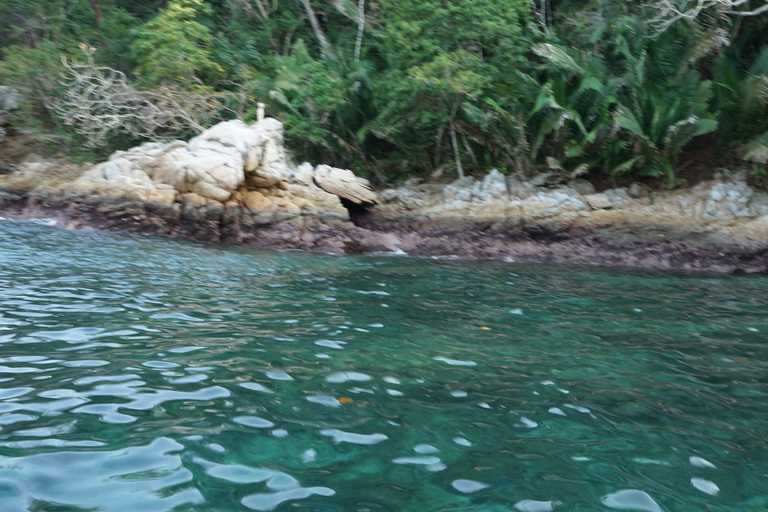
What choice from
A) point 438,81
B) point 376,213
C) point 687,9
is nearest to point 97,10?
point 376,213

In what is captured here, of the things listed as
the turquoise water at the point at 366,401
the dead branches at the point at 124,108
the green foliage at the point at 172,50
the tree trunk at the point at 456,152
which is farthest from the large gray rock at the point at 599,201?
the green foliage at the point at 172,50

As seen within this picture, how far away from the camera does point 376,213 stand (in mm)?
13930

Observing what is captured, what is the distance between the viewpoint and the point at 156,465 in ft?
8.32

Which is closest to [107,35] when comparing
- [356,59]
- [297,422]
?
[356,59]

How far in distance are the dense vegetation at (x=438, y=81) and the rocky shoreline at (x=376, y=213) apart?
0.88 m

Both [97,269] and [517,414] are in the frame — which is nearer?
[517,414]

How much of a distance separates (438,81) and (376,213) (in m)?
3.34

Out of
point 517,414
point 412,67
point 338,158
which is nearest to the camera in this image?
point 517,414

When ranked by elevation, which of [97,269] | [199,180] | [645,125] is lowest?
[97,269]

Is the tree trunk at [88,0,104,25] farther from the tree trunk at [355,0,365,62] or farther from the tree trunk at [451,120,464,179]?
the tree trunk at [451,120,464,179]

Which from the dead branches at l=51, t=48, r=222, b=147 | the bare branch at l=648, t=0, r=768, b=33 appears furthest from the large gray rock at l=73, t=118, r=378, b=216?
the bare branch at l=648, t=0, r=768, b=33

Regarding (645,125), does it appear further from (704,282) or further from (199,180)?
(199,180)

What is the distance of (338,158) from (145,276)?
909cm

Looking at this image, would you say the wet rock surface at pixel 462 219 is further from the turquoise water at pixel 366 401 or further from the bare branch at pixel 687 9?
the turquoise water at pixel 366 401
